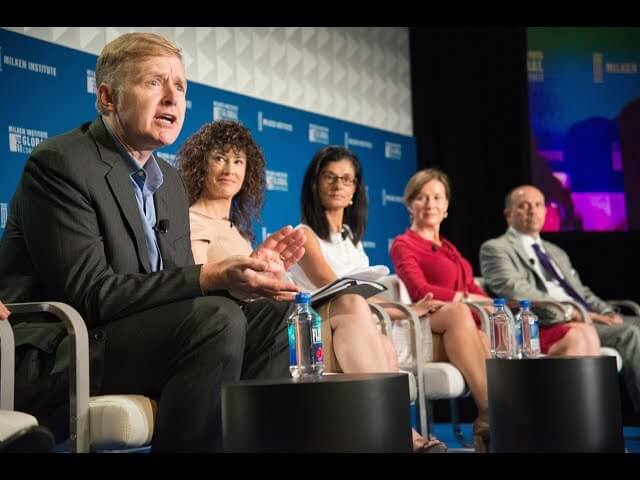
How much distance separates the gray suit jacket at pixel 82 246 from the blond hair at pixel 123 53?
0.64 ft

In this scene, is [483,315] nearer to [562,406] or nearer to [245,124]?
[562,406]

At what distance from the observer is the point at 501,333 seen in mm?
4566

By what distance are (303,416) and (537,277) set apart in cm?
369

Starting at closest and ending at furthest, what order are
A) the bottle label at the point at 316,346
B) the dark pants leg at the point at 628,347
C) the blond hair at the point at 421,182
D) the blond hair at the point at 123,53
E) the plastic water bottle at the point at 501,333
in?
the bottle label at the point at 316,346
the blond hair at the point at 123,53
the plastic water bottle at the point at 501,333
the blond hair at the point at 421,182
the dark pants leg at the point at 628,347

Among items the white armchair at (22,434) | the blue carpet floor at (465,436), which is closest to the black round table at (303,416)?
the white armchair at (22,434)

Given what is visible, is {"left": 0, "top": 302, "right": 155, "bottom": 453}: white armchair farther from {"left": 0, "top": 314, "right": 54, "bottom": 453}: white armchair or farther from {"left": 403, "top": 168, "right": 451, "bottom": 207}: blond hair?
{"left": 403, "top": 168, "right": 451, "bottom": 207}: blond hair

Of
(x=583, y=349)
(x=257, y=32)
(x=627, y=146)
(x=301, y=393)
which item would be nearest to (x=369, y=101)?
(x=257, y=32)

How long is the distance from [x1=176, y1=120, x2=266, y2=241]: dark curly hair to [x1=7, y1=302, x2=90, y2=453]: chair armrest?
1.46 m

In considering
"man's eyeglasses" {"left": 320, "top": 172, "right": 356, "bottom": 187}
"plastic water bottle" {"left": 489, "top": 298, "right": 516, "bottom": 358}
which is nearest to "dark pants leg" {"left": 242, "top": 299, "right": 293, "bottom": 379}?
"plastic water bottle" {"left": 489, "top": 298, "right": 516, "bottom": 358}

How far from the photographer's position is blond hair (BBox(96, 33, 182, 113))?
296cm

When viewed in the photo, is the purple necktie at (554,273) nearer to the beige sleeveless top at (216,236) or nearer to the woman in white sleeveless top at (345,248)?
the woman in white sleeveless top at (345,248)

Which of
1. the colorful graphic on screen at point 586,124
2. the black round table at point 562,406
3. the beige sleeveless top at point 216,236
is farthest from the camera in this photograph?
the colorful graphic on screen at point 586,124

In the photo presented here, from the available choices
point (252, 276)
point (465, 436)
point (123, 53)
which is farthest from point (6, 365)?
point (465, 436)

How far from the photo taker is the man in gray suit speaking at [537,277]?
569cm
